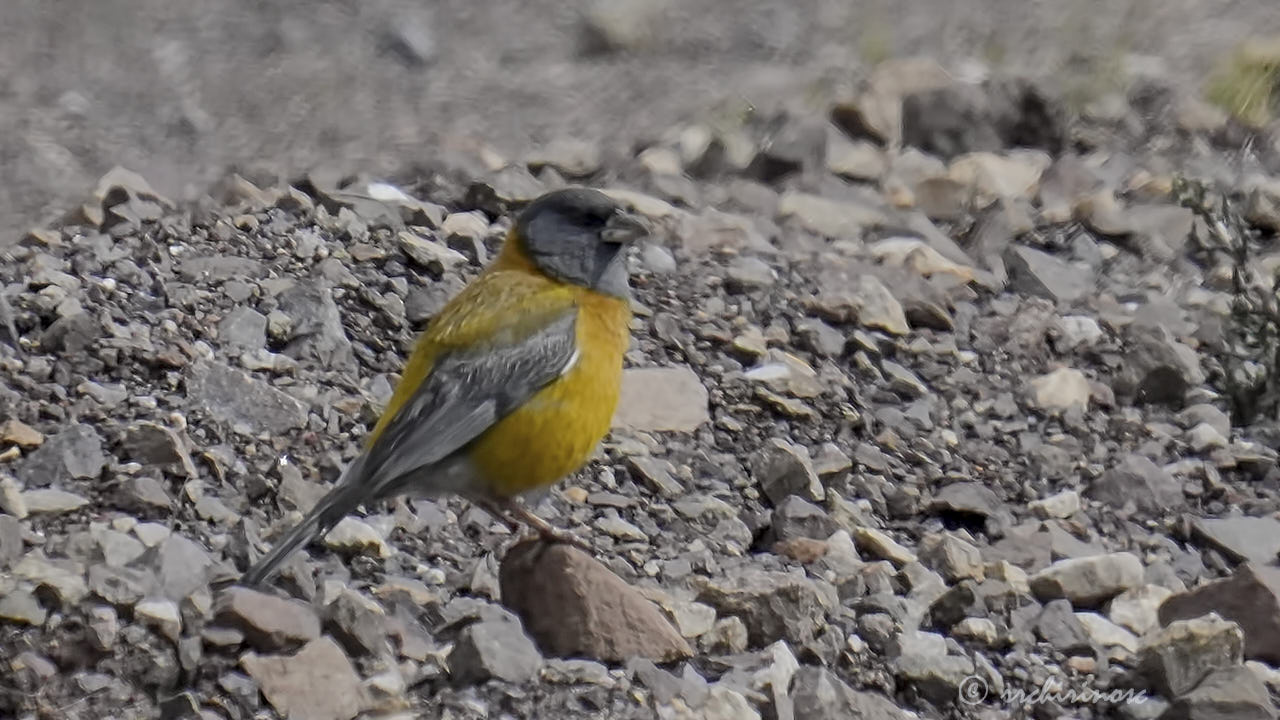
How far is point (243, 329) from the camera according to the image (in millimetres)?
6555

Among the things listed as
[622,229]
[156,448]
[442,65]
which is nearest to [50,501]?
[156,448]

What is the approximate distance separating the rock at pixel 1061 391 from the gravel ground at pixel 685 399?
0.06ft

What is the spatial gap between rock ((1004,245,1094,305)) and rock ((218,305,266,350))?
3.13 metres

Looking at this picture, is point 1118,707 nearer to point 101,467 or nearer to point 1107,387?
point 1107,387

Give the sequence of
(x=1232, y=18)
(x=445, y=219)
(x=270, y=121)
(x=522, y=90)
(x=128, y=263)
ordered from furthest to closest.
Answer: (x=1232, y=18) → (x=522, y=90) → (x=270, y=121) → (x=445, y=219) → (x=128, y=263)

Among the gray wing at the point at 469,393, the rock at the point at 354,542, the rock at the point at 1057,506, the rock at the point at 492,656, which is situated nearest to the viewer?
the rock at the point at 492,656

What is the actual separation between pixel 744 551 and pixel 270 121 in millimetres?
3908

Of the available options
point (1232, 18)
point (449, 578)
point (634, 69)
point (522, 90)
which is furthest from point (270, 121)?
point (1232, 18)

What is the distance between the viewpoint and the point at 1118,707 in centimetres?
522

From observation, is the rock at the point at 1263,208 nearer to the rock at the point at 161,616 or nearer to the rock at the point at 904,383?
the rock at the point at 904,383

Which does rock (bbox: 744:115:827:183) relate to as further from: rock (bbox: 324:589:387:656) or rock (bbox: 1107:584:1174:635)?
rock (bbox: 324:589:387:656)

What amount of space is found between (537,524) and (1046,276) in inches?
132

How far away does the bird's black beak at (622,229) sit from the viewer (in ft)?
19.6

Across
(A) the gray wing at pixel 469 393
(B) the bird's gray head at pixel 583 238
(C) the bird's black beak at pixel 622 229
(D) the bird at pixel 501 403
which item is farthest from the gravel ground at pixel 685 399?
(C) the bird's black beak at pixel 622 229
